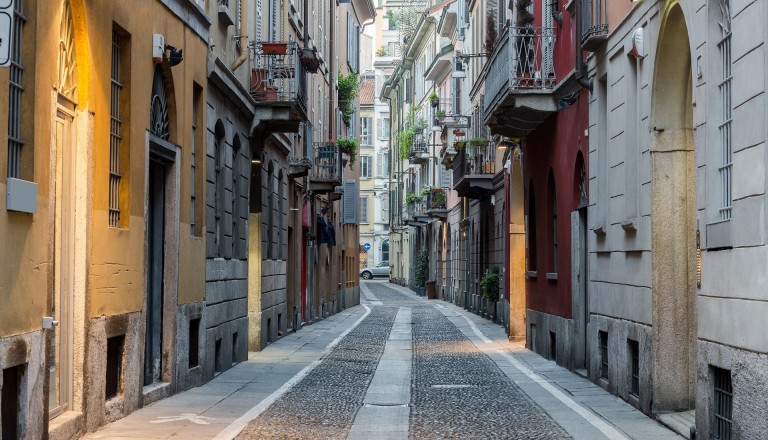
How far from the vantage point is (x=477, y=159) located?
120 ft

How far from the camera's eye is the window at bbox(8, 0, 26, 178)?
928 centimetres

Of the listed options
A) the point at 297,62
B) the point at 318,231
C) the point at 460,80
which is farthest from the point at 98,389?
the point at 460,80

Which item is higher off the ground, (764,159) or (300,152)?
(300,152)

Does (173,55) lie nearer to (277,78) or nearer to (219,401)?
(219,401)

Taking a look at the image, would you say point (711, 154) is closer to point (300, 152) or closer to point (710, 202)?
point (710, 202)

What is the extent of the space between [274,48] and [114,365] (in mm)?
10280

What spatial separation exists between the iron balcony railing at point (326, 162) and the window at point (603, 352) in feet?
64.3

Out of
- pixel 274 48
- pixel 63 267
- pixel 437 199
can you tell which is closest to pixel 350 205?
pixel 437 199

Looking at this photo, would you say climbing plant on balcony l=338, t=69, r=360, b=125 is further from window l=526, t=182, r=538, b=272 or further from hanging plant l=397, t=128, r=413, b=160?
window l=526, t=182, r=538, b=272

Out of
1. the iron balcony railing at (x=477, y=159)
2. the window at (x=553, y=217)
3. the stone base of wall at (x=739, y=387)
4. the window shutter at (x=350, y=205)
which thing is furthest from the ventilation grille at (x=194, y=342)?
the window shutter at (x=350, y=205)

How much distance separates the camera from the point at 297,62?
2219cm

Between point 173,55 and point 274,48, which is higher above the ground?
point 274,48

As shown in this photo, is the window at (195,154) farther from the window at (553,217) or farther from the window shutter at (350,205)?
the window shutter at (350,205)

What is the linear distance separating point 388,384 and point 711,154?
7.62 meters
